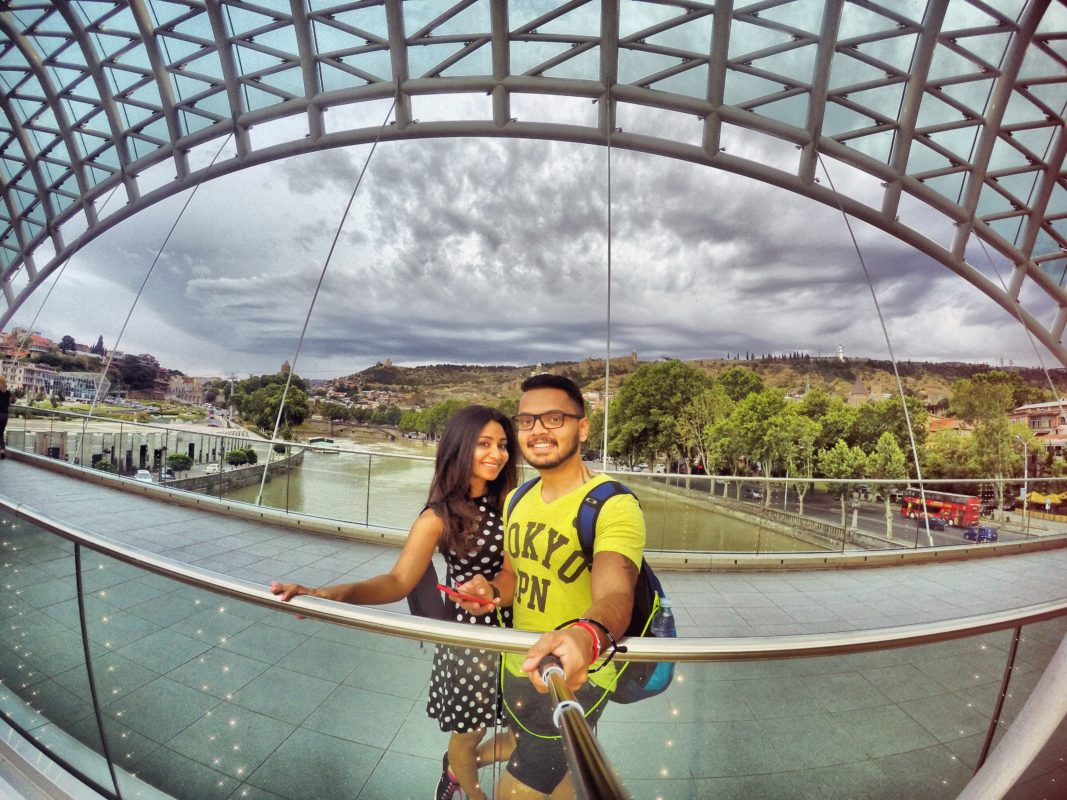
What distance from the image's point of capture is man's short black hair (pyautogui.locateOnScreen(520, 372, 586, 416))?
4.93ft

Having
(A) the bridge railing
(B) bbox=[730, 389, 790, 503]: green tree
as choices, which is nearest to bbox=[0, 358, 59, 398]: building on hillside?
(A) the bridge railing

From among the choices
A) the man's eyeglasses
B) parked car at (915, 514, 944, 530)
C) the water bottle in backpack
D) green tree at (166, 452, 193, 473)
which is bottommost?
parked car at (915, 514, 944, 530)

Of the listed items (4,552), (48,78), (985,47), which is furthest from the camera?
(48,78)

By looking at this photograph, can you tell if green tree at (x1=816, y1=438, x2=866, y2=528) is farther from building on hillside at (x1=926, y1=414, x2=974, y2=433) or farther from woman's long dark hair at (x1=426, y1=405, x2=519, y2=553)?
woman's long dark hair at (x1=426, y1=405, x2=519, y2=553)

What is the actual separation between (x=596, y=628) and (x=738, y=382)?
5825 centimetres

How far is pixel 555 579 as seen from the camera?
1332 millimetres

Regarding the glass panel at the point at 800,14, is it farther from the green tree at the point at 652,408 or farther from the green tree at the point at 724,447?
the green tree at the point at 724,447

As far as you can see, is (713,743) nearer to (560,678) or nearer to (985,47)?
(560,678)

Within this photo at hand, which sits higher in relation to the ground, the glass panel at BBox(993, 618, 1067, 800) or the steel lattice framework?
the steel lattice framework

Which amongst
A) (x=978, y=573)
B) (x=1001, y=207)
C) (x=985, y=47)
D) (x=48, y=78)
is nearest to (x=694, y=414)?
(x=1001, y=207)

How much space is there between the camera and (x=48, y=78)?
13773 millimetres

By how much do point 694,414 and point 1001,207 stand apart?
99.7ft

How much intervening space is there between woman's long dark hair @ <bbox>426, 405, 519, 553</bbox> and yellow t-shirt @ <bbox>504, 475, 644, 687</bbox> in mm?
268

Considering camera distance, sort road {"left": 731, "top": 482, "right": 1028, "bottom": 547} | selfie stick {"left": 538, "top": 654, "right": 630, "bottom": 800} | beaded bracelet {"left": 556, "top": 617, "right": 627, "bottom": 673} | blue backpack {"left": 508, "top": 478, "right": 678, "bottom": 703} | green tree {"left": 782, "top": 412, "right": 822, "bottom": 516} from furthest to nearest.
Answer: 1. green tree {"left": 782, "top": 412, "right": 822, "bottom": 516}
2. road {"left": 731, "top": 482, "right": 1028, "bottom": 547}
3. blue backpack {"left": 508, "top": 478, "right": 678, "bottom": 703}
4. beaded bracelet {"left": 556, "top": 617, "right": 627, "bottom": 673}
5. selfie stick {"left": 538, "top": 654, "right": 630, "bottom": 800}
